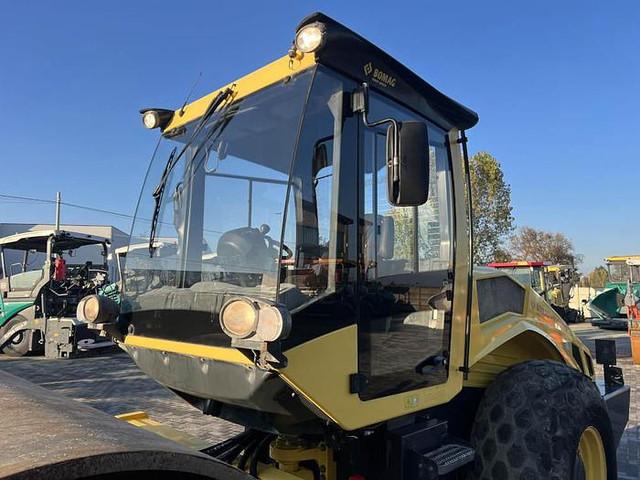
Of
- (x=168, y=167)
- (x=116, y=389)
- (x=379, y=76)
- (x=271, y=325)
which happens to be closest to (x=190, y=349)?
(x=271, y=325)

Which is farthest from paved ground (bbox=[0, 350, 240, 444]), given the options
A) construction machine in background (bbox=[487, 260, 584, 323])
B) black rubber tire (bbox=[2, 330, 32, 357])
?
construction machine in background (bbox=[487, 260, 584, 323])

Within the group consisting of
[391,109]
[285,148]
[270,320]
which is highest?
[391,109]

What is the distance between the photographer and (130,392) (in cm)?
831

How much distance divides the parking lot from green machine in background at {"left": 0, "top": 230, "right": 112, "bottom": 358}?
41 centimetres

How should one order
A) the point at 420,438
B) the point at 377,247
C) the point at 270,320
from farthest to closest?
the point at 420,438 < the point at 377,247 < the point at 270,320

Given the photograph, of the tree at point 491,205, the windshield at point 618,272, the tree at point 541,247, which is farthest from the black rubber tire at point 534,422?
the tree at point 541,247

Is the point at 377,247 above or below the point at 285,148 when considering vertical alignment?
below

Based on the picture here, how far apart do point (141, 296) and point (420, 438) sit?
1688 millimetres

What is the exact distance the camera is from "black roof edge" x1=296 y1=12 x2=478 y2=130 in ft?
7.87

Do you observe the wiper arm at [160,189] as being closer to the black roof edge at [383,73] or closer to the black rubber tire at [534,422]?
the black roof edge at [383,73]

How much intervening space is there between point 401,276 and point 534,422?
3.83 feet

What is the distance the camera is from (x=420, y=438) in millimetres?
2871

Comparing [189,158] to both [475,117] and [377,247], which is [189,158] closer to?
[377,247]

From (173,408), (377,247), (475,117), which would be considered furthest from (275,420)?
(173,408)
